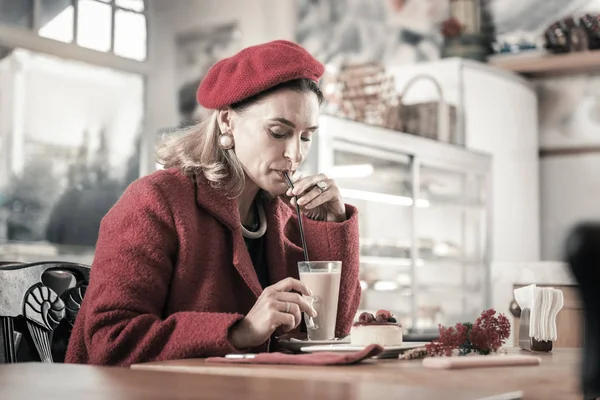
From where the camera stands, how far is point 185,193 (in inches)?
A: 72.0

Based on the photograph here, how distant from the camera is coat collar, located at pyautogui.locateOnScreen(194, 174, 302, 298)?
1.85 metres

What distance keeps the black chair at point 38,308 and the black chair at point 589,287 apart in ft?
4.69

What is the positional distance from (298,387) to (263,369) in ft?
1.04

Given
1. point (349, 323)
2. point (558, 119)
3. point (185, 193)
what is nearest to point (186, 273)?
point (185, 193)

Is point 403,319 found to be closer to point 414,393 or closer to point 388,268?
point 388,268

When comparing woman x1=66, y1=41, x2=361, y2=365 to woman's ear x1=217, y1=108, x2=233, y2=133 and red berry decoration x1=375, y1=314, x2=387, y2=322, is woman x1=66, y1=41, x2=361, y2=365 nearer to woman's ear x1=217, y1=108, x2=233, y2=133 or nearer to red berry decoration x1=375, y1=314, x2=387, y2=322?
woman's ear x1=217, y1=108, x2=233, y2=133

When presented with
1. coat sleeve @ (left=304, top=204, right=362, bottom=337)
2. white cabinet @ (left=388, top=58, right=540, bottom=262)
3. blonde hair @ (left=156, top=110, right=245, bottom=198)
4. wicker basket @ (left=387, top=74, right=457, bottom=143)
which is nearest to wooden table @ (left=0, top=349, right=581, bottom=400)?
blonde hair @ (left=156, top=110, right=245, bottom=198)

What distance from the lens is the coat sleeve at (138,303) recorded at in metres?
1.50

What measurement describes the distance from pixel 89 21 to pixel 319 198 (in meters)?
5.61

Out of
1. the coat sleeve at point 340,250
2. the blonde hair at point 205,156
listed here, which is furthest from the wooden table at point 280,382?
the coat sleeve at point 340,250

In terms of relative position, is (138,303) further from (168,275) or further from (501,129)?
(501,129)

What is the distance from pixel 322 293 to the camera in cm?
166

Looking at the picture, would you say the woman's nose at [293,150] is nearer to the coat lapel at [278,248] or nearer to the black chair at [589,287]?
the coat lapel at [278,248]

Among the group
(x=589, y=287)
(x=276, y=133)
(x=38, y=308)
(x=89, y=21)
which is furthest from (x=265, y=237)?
(x=89, y=21)
